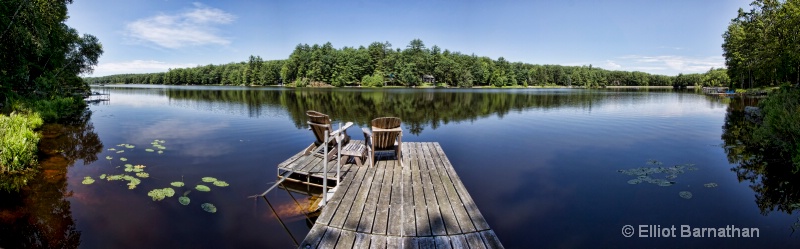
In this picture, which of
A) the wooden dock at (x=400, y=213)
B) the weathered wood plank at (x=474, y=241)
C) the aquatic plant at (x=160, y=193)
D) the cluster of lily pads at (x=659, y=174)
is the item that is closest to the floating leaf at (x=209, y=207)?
the aquatic plant at (x=160, y=193)

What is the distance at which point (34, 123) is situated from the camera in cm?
1555

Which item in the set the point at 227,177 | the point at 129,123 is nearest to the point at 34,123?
the point at 129,123

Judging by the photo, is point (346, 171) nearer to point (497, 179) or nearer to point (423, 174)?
point (423, 174)

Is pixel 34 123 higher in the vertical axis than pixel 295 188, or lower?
higher

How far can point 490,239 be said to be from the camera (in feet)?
15.7

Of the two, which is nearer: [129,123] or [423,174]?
[423,174]

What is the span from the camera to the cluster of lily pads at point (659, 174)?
916cm

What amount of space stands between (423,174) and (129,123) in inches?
839

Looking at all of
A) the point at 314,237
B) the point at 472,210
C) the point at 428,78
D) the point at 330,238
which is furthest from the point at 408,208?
the point at 428,78

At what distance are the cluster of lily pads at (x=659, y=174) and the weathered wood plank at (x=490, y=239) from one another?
622 centimetres

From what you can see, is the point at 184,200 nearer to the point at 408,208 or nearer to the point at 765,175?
the point at 408,208

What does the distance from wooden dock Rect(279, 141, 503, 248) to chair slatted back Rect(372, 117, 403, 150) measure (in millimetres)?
803

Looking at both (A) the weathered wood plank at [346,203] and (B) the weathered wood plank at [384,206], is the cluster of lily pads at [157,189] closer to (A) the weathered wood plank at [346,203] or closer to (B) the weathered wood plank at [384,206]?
(A) the weathered wood plank at [346,203]

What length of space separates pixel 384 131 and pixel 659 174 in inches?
316
